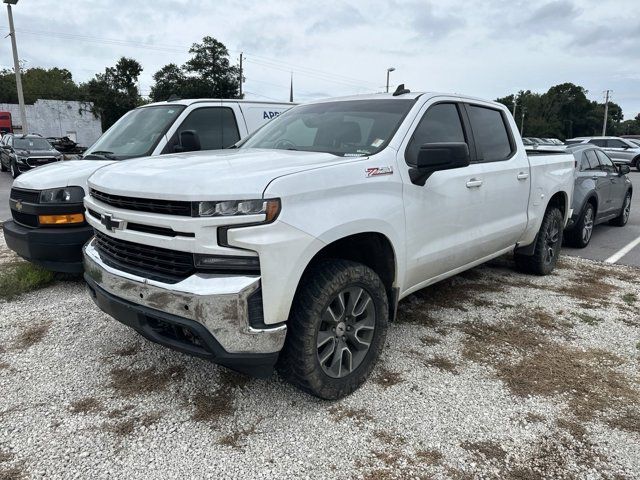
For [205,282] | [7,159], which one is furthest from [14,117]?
[205,282]

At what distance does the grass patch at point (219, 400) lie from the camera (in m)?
2.87

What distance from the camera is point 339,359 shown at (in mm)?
2955

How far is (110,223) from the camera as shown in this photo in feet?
9.57

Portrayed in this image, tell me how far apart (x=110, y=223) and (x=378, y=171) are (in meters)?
1.66

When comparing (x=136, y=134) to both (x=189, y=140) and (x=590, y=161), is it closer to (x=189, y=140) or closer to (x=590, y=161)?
(x=189, y=140)

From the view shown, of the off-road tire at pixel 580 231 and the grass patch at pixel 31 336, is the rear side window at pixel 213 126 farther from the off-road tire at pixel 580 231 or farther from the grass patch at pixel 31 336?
the off-road tire at pixel 580 231

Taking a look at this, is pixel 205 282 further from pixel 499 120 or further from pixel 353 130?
pixel 499 120

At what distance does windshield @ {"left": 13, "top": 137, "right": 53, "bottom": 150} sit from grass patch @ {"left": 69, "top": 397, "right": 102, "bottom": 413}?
18644 mm

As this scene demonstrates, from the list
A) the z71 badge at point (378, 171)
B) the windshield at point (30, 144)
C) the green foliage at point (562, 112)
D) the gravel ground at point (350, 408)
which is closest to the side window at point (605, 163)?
the gravel ground at point (350, 408)

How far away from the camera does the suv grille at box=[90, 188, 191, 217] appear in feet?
8.21

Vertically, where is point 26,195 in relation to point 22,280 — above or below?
above

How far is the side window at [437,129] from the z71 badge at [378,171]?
25 cm

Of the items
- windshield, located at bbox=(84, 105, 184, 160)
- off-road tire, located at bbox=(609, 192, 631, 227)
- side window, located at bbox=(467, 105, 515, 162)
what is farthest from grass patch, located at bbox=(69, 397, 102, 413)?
off-road tire, located at bbox=(609, 192, 631, 227)

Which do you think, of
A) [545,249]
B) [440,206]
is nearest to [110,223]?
[440,206]
